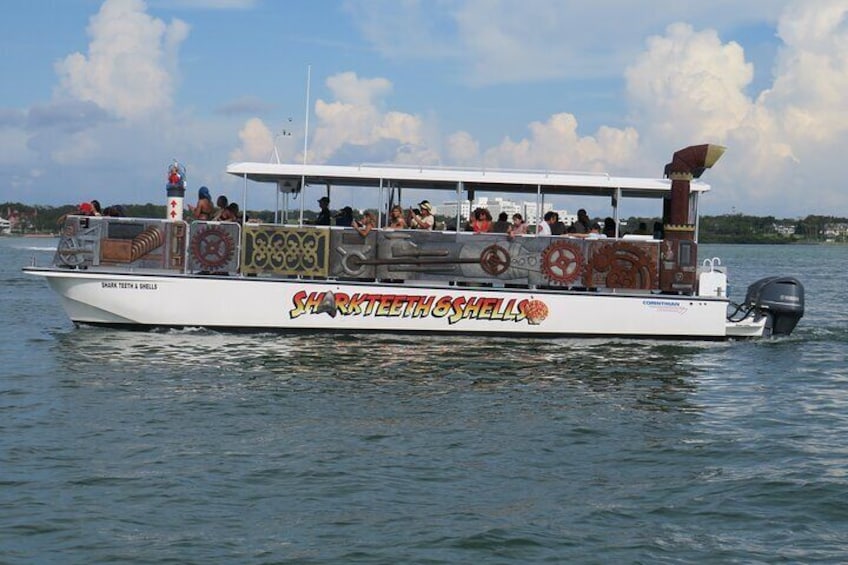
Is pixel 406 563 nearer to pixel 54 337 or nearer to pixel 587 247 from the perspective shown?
pixel 587 247

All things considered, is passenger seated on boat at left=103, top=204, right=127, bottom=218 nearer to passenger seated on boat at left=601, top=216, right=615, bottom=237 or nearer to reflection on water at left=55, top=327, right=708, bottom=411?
reflection on water at left=55, top=327, right=708, bottom=411

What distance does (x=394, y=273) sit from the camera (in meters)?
19.8

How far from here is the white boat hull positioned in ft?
63.6

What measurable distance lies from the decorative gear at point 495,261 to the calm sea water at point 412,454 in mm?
1773

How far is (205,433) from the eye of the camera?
467 inches

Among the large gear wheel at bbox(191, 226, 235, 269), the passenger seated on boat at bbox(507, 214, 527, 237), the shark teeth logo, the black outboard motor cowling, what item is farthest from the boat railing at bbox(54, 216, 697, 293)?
the black outboard motor cowling

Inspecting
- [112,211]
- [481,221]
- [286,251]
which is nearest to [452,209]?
[481,221]

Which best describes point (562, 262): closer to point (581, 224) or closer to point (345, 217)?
point (581, 224)

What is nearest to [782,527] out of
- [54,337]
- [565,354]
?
[565,354]

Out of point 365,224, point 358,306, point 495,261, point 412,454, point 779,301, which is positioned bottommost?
point 412,454

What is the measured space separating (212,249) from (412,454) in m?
9.61

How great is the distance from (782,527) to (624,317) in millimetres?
10984

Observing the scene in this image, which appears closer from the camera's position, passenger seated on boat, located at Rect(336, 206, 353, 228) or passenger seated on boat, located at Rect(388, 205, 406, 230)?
passenger seated on boat, located at Rect(388, 205, 406, 230)

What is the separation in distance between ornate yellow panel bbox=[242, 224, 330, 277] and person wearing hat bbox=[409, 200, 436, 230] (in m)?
1.76
